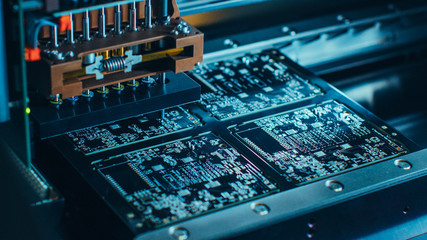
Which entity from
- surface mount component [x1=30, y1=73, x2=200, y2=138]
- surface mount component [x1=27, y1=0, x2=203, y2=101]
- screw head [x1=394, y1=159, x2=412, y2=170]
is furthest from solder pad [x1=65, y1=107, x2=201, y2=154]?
screw head [x1=394, y1=159, x2=412, y2=170]

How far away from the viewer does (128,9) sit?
76.5 inches

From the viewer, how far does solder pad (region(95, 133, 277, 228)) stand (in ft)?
5.80

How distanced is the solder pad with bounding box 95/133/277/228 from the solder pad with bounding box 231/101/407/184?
3.6 inches

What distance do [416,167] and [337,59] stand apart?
2.96 ft

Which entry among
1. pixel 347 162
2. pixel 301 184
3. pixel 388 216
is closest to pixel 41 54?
pixel 301 184

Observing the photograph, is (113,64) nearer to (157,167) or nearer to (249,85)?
(157,167)

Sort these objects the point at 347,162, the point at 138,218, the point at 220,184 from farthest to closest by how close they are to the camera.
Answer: the point at 347,162 → the point at 220,184 → the point at 138,218

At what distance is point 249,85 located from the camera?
2383 millimetres

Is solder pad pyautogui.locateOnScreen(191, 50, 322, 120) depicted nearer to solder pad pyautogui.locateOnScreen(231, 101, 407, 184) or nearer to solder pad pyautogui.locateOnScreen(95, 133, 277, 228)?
solder pad pyautogui.locateOnScreen(231, 101, 407, 184)

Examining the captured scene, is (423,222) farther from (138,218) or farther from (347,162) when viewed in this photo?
(138,218)

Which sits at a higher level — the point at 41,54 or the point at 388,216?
the point at 41,54

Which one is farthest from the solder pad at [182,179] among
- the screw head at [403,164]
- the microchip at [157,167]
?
the screw head at [403,164]

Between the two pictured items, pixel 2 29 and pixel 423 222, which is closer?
pixel 2 29

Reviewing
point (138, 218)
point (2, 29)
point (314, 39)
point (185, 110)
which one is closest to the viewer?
point (2, 29)
